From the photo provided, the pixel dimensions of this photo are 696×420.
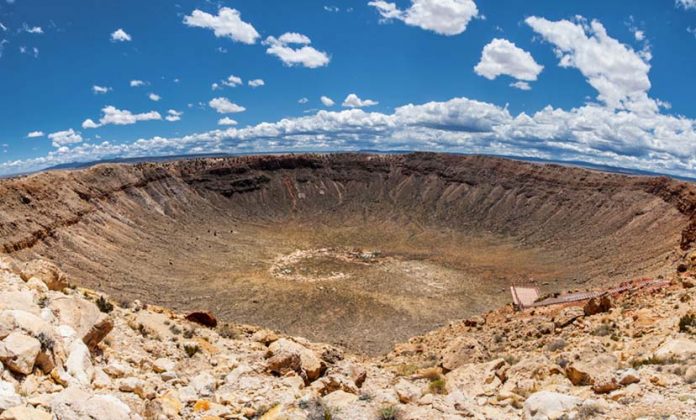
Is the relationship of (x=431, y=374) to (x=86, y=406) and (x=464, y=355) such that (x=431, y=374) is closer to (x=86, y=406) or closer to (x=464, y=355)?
(x=464, y=355)

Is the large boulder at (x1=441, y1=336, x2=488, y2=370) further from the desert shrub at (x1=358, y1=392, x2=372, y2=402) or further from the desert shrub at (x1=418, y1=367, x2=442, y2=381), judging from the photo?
the desert shrub at (x1=358, y1=392, x2=372, y2=402)

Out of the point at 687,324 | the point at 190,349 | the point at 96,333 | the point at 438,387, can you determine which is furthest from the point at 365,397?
the point at 687,324

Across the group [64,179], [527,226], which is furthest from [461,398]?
[527,226]

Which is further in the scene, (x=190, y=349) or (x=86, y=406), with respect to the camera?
(x=190, y=349)

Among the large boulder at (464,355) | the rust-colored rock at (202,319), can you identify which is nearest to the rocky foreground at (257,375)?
the large boulder at (464,355)

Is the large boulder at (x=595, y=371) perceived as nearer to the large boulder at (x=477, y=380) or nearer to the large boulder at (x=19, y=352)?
the large boulder at (x=477, y=380)
